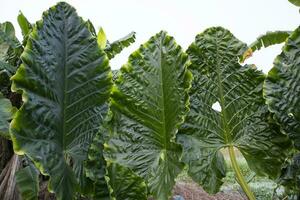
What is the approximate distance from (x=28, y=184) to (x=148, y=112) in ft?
1.60

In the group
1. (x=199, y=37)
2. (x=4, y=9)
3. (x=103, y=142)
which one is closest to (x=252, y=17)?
(x=4, y=9)

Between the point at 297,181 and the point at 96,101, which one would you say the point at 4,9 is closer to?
the point at 96,101

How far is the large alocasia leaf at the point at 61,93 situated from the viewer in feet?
2.96

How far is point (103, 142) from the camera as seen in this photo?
3.33 ft

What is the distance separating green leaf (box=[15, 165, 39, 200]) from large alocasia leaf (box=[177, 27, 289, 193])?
0.51 meters

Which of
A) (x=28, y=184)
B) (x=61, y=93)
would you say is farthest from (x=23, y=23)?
(x=61, y=93)

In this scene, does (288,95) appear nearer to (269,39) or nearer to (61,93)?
(61,93)

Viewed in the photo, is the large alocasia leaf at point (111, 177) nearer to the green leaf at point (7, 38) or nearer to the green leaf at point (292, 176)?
the green leaf at point (292, 176)

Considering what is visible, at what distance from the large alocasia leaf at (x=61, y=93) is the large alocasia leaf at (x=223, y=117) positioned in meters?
0.29

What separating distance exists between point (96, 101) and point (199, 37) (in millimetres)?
386

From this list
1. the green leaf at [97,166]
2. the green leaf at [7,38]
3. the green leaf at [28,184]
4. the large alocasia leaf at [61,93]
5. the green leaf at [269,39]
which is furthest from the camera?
the green leaf at [7,38]

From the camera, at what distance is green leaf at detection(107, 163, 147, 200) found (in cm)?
100

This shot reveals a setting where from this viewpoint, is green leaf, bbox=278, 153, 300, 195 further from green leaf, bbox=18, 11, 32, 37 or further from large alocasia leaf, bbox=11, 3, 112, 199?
green leaf, bbox=18, 11, 32, 37

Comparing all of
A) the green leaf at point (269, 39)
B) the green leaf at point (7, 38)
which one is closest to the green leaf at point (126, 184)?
the green leaf at point (269, 39)
